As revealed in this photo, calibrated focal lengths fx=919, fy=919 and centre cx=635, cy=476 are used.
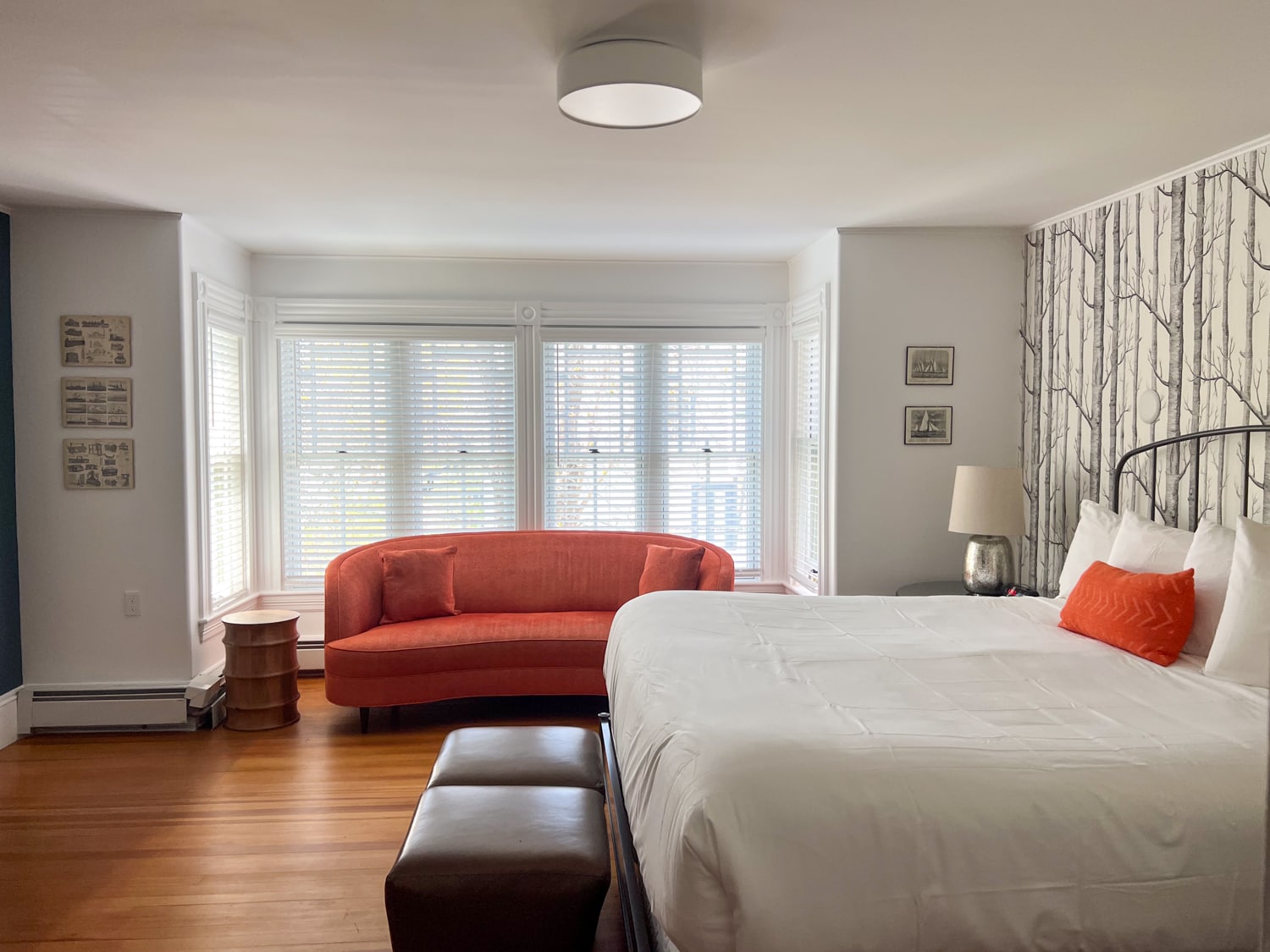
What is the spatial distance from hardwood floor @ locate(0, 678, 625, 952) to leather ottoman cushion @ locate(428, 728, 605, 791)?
1.47 ft

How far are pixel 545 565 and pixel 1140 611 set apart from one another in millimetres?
3197

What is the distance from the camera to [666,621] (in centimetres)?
323

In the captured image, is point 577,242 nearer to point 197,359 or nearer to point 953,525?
point 197,359

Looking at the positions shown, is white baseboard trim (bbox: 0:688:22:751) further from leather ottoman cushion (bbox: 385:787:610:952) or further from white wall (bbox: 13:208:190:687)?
leather ottoman cushion (bbox: 385:787:610:952)

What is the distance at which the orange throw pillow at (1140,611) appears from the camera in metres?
2.85

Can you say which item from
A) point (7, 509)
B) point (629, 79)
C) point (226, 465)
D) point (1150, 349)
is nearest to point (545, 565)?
point (226, 465)

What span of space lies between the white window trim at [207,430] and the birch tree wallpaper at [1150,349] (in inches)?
167

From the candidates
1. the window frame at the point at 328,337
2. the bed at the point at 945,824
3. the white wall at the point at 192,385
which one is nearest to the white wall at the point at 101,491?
the white wall at the point at 192,385

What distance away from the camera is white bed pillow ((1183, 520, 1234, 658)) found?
2875mm

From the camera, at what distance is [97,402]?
446 cm

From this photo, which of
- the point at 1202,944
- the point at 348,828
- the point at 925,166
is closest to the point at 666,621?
the point at 348,828

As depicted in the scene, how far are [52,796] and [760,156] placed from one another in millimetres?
3800

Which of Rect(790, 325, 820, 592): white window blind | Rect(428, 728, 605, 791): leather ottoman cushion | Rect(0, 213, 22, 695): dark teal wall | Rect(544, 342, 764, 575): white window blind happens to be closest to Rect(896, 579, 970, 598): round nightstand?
Rect(790, 325, 820, 592): white window blind

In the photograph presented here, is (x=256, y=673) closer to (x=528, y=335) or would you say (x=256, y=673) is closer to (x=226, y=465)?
(x=226, y=465)
